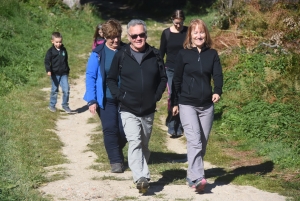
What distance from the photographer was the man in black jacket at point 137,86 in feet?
22.2

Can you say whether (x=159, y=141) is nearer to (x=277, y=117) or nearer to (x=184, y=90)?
(x=277, y=117)

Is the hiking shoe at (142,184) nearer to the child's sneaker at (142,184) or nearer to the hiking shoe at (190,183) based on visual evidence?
the child's sneaker at (142,184)

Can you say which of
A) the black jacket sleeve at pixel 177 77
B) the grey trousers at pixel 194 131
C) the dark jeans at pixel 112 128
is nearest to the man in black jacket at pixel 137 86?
the black jacket sleeve at pixel 177 77

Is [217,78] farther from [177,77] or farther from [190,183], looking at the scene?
[190,183]

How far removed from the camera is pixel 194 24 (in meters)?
6.98

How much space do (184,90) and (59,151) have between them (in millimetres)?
3180

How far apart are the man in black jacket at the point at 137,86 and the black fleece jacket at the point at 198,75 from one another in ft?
0.80

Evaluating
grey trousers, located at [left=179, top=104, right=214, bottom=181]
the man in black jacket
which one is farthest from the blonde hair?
grey trousers, located at [left=179, top=104, right=214, bottom=181]

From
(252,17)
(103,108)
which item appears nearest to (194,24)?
(103,108)

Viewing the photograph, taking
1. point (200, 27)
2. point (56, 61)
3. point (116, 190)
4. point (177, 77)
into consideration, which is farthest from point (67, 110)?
point (200, 27)

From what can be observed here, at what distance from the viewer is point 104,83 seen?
7547 mm

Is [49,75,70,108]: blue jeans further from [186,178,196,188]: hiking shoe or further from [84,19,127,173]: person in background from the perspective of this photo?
[186,178,196,188]: hiking shoe

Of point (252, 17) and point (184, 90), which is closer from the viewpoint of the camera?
point (184, 90)

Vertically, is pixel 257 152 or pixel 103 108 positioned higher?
pixel 103 108
